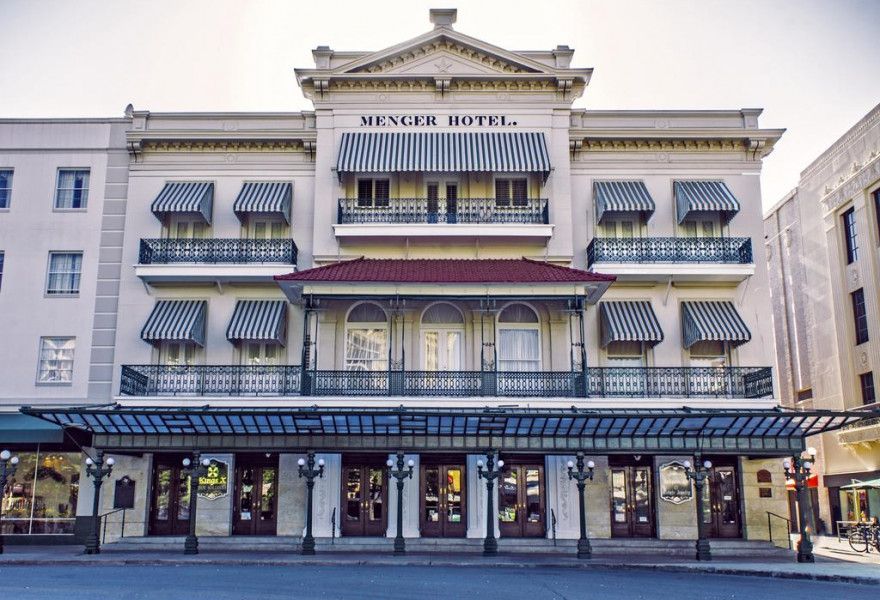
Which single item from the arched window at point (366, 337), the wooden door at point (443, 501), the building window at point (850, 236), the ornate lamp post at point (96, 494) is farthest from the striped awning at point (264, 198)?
the building window at point (850, 236)

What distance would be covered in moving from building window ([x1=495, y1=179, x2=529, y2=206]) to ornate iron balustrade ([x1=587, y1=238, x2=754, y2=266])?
9.72ft

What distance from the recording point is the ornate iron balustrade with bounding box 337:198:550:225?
27.2 meters

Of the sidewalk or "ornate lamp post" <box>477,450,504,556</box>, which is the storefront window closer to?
the sidewalk

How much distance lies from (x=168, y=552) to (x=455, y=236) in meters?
13.0

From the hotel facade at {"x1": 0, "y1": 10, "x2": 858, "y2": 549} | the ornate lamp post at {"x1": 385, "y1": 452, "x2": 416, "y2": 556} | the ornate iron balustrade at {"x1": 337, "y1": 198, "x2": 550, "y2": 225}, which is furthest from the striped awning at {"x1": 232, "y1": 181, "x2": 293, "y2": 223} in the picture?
the ornate lamp post at {"x1": 385, "y1": 452, "x2": 416, "y2": 556}

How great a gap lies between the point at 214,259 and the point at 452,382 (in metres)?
8.84

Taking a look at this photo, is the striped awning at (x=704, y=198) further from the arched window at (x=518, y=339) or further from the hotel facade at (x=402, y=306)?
the arched window at (x=518, y=339)

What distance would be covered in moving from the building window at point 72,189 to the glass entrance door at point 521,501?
1723 cm

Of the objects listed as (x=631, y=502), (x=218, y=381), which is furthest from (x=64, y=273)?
(x=631, y=502)

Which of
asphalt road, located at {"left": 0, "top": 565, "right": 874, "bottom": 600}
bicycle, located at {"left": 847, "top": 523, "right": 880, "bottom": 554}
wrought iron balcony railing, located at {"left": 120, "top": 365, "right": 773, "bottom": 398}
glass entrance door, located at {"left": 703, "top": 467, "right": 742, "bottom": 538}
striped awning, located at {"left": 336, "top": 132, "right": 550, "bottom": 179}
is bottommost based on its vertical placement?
asphalt road, located at {"left": 0, "top": 565, "right": 874, "bottom": 600}

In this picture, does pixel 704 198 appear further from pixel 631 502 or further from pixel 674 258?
pixel 631 502

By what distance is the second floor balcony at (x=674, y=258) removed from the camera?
26.7 meters

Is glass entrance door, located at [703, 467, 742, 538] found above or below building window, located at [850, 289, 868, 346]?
below

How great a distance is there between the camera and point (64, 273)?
28.2 metres
